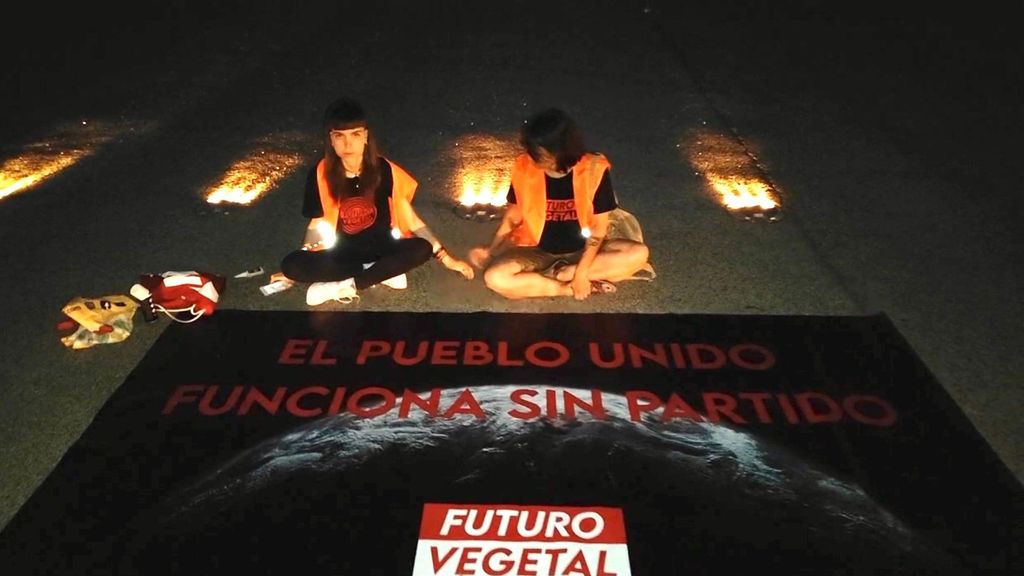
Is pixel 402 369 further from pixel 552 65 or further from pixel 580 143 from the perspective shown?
pixel 552 65

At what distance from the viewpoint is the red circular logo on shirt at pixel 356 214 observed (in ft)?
10.8

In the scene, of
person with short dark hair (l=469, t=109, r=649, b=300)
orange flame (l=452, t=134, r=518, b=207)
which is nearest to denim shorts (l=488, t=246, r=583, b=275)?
person with short dark hair (l=469, t=109, r=649, b=300)

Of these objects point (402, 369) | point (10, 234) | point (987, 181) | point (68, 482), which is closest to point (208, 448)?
point (68, 482)

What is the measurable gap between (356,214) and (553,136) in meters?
1.01

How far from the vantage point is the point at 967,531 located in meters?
2.16

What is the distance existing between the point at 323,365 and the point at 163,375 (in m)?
0.62

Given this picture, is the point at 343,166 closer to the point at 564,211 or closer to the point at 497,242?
the point at 497,242

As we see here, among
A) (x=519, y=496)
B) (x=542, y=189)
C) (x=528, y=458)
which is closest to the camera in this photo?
(x=519, y=496)

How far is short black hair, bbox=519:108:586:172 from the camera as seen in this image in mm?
2898

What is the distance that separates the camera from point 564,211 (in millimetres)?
3256

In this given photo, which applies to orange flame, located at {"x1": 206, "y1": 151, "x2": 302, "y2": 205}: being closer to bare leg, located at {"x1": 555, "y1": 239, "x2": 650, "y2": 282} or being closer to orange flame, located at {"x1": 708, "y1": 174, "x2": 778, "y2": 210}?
bare leg, located at {"x1": 555, "y1": 239, "x2": 650, "y2": 282}

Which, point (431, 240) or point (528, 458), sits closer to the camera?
point (528, 458)

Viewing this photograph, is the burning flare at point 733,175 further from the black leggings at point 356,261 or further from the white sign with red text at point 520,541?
the white sign with red text at point 520,541

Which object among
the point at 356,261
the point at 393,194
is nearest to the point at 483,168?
the point at 393,194
